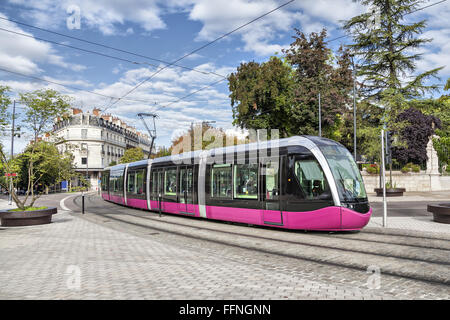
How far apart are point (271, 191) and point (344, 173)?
216cm

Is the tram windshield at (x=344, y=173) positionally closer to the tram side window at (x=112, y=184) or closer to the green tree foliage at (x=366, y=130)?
the tram side window at (x=112, y=184)

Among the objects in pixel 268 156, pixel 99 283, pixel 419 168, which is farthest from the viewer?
pixel 419 168

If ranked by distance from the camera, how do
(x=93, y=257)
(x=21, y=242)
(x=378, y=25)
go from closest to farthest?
(x=93, y=257) < (x=21, y=242) < (x=378, y=25)

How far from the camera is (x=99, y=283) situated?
16.6 feet

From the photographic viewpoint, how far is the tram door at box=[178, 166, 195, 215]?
1402 centimetres

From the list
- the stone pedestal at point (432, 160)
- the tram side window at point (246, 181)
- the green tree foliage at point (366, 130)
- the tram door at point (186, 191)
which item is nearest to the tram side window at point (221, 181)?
the tram side window at point (246, 181)

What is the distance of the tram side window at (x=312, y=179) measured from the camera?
9195 mm

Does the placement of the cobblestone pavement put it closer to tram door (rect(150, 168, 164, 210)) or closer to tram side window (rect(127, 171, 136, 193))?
tram door (rect(150, 168, 164, 210))

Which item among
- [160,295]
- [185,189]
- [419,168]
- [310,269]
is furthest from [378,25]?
[160,295]

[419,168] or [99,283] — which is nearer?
[99,283]

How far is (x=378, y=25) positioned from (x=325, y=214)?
106 ft

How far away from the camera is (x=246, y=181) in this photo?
446 inches

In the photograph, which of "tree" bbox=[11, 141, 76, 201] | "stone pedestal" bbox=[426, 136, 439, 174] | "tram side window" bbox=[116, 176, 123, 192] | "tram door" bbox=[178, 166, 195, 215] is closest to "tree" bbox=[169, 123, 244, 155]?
"tram side window" bbox=[116, 176, 123, 192]

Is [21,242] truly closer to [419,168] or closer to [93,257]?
[93,257]
